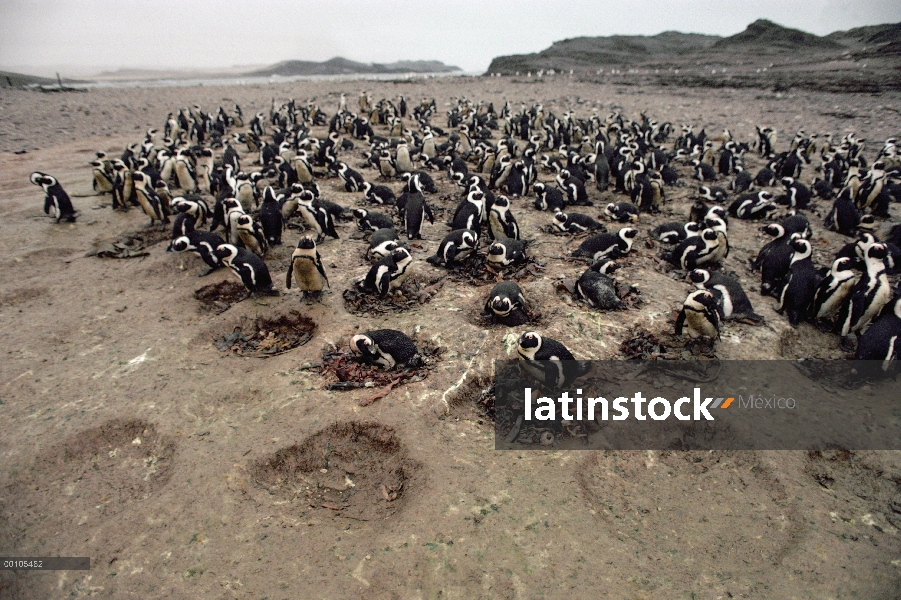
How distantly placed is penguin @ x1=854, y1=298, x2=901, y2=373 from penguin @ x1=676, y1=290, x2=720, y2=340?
137cm

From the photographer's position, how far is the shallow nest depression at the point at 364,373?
472 cm

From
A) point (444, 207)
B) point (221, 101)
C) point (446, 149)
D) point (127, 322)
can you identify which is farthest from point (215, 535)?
point (221, 101)

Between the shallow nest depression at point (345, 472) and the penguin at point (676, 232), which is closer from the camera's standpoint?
the shallow nest depression at point (345, 472)

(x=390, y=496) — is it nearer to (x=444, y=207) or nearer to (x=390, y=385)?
(x=390, y=385)

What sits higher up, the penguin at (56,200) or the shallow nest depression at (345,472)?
the penguin at (56,200)

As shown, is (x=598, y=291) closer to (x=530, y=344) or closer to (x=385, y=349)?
(x=530, y=344)

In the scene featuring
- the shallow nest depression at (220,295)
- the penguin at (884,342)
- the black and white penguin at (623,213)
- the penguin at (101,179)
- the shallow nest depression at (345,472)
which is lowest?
the shallow nest depression at (345,472)

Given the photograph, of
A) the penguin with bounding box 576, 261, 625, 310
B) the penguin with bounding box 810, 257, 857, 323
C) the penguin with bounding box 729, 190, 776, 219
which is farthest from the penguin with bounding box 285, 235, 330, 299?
the penguin with bounding box 729, 190, 776, 219

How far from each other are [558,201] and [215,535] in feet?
28.3

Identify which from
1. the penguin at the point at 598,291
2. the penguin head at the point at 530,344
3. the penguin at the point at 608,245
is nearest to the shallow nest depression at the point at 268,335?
the penguin head at the point at 530,344

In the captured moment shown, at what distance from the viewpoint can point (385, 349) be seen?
4.97 m

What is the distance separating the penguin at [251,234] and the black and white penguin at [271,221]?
210mm

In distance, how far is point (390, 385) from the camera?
15.5ft

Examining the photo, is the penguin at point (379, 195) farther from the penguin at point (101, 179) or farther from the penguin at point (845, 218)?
the penguin at point (845, 218)
